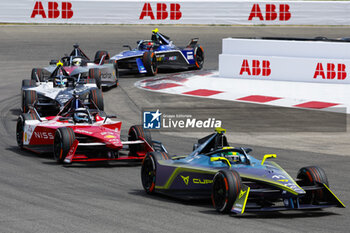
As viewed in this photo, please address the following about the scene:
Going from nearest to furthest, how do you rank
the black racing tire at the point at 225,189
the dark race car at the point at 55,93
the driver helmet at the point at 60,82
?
the black racing tire at the point at 225,189 → the dark race car at the point at 55,93 → the driver helmet at the point at 60,82

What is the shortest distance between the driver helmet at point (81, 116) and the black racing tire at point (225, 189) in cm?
539

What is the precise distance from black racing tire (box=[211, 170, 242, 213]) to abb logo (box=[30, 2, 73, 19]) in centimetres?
2694

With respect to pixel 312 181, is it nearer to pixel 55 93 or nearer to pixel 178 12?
pixel 55 93

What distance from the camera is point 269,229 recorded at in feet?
29.1

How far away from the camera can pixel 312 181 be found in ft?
33.1

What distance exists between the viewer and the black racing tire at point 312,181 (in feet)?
32.7

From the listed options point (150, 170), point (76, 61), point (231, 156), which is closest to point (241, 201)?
point (231, 156)

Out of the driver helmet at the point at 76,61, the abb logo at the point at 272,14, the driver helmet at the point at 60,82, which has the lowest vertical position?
the driver helmet at the point at 60,82

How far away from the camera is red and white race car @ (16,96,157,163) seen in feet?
44.1

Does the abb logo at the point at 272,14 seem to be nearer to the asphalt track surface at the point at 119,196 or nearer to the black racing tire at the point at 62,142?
the asphalt track surface at the point at 119,196

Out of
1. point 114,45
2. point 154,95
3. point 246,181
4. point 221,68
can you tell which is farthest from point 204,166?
point 114,45

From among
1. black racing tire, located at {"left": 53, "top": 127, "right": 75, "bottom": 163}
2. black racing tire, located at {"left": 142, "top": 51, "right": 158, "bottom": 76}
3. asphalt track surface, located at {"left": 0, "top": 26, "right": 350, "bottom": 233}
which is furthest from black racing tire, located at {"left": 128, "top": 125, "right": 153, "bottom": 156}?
black racing tire, located at {"left": 142, "top": 51, "right": 158, "bottom": 76}

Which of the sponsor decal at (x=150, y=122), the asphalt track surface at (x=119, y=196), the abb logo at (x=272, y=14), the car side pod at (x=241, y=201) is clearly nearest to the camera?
the asphalt track surface at (x=119, y=196)

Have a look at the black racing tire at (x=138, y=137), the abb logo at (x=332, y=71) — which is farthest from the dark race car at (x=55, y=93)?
the abb logo at (x=332, y=71)
